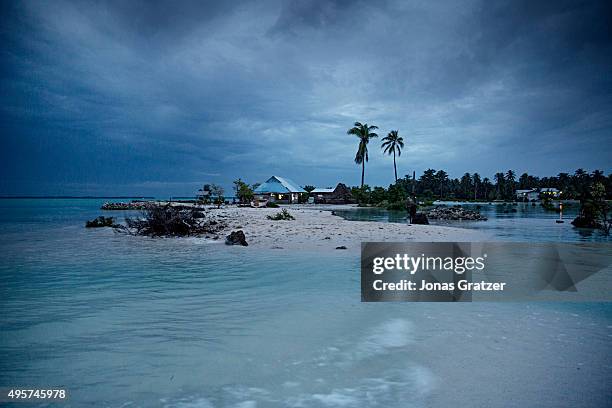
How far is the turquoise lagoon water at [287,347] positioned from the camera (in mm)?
2732

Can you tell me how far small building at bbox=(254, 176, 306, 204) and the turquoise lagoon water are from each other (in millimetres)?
62411

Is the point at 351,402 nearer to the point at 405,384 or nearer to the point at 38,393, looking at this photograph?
the point at 405,384

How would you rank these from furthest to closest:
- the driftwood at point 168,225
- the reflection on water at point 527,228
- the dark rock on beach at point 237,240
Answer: the driftwood at point 168,225
the reflection on water at point 527,228
the dark rock on beach at point 237,240

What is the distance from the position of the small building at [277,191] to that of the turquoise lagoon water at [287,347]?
2457 inches

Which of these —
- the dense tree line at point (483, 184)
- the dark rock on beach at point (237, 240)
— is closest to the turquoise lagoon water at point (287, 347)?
the dark rock on beach at point (237, 240)

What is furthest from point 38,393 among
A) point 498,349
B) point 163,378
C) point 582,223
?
point 582,223

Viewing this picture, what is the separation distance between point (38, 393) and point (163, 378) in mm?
981

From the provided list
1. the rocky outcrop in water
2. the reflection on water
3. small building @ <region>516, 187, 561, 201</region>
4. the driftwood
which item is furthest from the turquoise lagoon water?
small building @ <region>516, 187, 561, 201</region>

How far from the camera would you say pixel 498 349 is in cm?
353

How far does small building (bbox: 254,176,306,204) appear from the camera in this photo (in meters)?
69.0

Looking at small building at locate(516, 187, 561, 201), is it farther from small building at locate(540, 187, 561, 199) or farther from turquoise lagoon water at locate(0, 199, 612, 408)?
turquoise lagoon water at locate(0, 199, 612, 408)

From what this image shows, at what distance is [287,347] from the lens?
365 centimetres

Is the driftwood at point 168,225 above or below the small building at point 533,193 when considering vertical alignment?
below

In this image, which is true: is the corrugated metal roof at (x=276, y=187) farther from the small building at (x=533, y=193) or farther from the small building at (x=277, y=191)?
the small building at (x=533, y=193)
